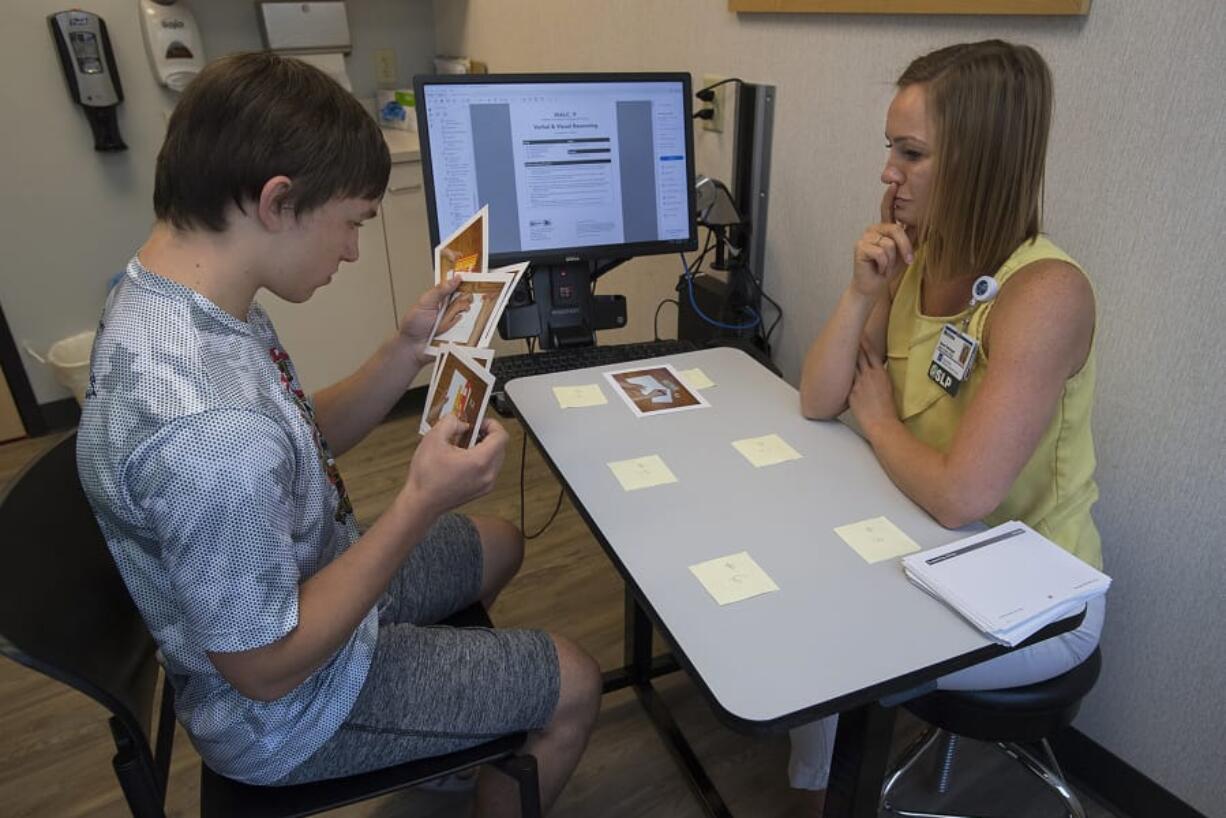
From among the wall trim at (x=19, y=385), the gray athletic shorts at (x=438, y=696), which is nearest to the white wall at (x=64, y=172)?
the wall trim at (x=19, y=385)

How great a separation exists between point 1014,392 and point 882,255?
1.00 ft

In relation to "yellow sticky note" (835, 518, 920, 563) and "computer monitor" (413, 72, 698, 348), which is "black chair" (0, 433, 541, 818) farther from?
"computer monitor" (413, 72, 698, 348)

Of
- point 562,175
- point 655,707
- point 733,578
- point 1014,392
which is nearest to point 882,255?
point 1014,392

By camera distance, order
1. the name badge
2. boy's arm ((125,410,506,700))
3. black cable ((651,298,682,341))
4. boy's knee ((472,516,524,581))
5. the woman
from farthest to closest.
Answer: black cable ((651,298,682,341)) < boy's knee ((472,516,524,581)) < the name badge < the woman < boy's arm ((125,410,506,700))

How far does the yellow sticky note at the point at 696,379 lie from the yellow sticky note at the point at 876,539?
464 mm

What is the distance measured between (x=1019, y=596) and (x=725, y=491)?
0.38 meters

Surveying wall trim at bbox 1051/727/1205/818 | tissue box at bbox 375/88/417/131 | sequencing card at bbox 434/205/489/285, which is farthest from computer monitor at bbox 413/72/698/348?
tissue box at bbox 375/88/417/131

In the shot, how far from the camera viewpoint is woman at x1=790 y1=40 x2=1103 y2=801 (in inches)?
39.1

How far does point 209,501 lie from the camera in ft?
2.43

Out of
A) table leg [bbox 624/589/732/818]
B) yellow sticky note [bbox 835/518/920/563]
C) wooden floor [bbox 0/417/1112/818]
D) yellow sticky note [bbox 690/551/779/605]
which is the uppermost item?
yellow sticky note [bbox 690/551/779/605]

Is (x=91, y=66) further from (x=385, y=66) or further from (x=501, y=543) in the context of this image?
(x=501, y=543)

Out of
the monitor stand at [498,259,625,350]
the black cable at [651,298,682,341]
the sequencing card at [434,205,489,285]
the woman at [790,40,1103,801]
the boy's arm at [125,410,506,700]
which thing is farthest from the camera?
the black cable at [651,298,682,341]

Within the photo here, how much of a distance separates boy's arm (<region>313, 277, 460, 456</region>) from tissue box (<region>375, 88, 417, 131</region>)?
6.24 ft

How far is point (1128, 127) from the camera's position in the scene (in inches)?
46.4
